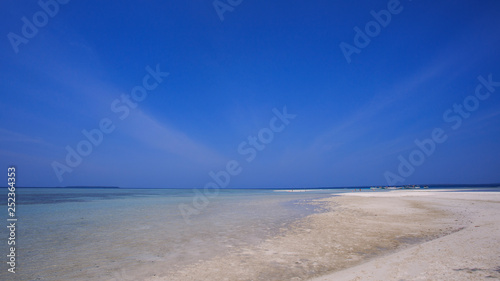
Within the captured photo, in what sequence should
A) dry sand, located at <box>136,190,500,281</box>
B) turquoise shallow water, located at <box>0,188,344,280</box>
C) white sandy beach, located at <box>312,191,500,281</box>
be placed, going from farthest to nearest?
turquoise shallow water, located at <box>0,188,344,280</box> < dry sand, located at <box>136,190,500,281</box> < white sandy beach, located at <box>312,191,500,281</box>

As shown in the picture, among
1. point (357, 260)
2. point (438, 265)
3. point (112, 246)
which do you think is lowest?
point (357, 260)

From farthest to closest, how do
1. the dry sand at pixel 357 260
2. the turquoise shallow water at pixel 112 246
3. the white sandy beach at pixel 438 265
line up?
the turquoise shallow water at pixel 112 246 → the dry sand at pixel 357 260 → the white sandy beach at pixel 438 265

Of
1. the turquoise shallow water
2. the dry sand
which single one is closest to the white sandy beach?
the dry sand

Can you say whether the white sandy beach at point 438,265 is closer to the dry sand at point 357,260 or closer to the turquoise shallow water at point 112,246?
the dry sand at point 357,260

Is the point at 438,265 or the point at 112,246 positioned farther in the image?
the point at 112,246

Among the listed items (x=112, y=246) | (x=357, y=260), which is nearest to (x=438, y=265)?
(x=357, y=260)

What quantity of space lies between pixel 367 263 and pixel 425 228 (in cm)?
784

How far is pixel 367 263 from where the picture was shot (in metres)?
7.12

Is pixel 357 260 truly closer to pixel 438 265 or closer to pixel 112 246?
pixel 438 265

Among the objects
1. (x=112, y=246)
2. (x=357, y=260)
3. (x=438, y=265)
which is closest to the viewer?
(x=438, y=265)

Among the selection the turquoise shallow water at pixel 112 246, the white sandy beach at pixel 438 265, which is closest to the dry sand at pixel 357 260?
the white sandy beach at pixel 438 265

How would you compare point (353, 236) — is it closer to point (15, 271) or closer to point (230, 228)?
point (230, 228)

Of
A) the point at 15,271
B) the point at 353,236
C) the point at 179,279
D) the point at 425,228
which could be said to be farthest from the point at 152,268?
the point at 425,228

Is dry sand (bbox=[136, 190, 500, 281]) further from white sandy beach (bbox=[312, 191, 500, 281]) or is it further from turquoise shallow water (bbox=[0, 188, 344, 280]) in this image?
turquoise shallow water (bbox=[0, 188, 344, 280])
